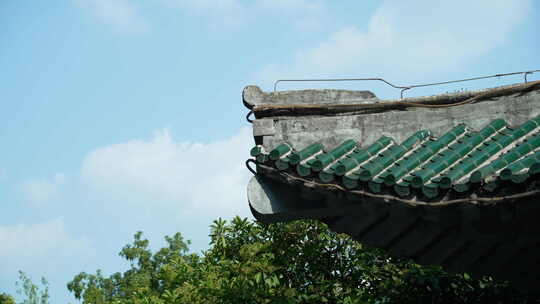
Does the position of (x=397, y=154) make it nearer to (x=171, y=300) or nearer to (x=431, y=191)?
(x=431, y=191)

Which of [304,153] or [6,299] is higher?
[6,299]

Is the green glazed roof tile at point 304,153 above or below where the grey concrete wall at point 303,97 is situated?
below

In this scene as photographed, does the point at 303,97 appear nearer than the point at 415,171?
No

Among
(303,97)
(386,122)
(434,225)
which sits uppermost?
(303,97)

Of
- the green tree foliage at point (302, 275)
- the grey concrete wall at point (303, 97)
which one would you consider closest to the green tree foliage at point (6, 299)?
the green tree foliage at point (302, 275)

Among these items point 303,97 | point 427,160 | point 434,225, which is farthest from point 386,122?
point 434,225

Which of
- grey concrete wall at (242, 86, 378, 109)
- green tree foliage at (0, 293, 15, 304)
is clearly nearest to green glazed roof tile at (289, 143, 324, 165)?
grey concrete wall at (242, 86, 378, 109)

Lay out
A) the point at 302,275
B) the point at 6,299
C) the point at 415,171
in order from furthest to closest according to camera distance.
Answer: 1. the point at 6,299
2. the point at 302,275
3. the point at 415,171

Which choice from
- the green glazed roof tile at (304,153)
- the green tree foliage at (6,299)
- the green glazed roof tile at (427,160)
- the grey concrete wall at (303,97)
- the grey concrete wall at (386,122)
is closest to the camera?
the green glazed roof tile at (427,160)

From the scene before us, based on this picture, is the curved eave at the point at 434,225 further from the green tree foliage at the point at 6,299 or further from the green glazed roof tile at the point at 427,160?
the green tree foliage at the point at 6,299

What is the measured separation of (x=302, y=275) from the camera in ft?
33.1

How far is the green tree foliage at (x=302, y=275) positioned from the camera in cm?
926

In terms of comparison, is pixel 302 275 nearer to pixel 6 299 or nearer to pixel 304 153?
pixel 304 153

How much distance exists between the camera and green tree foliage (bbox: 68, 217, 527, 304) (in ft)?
30.4
